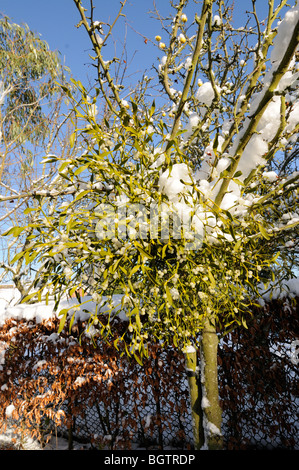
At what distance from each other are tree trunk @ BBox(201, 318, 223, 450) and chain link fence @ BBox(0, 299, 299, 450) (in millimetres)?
491

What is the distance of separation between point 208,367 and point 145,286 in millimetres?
832

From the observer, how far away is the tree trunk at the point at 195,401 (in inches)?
79.3

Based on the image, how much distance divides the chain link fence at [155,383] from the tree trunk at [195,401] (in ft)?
1.33

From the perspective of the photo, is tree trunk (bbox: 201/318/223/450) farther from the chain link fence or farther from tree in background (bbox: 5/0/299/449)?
the chain link fence

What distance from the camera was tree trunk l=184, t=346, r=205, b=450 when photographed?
2014 mm

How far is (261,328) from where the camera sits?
8.06 feet

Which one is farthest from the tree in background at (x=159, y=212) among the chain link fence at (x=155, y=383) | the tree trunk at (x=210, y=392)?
the chain link fence at (x=155, y=383)

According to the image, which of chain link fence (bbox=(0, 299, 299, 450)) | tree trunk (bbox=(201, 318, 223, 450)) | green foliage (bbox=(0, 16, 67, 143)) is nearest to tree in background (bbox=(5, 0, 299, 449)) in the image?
tree trunk (bbox=(201, 318, 223, 450))

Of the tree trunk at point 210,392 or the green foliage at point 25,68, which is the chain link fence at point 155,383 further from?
the green foliage at point 25,68

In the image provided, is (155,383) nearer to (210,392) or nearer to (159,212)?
(210,392)
